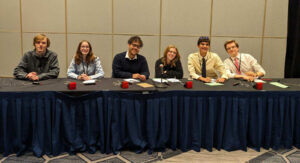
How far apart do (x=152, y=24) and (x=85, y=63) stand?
1.71 meters

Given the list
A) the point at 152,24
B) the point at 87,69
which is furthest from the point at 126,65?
the point at 152,24

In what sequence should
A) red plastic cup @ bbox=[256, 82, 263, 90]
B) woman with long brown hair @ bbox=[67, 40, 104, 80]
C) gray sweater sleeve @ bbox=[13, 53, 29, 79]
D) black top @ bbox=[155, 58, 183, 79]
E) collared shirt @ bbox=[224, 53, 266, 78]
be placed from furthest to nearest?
1. collared shirt @ bbox=[224, 53, 266, 78]
2. black top @ bbox=[155, 58, 183, 79]
3. woman with long brown hair @ bbox=[67, 40, 104, 80]
4. gray sweater sleeve @ bbox=[13, 53, 29, 79]
5. red plastic cup @ bbox=[256, 82, 263, 90]

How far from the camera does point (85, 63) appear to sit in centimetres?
292

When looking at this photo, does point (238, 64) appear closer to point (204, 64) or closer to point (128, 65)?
point (204, 64)

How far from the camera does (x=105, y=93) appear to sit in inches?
79.2

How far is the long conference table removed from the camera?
1957 mm

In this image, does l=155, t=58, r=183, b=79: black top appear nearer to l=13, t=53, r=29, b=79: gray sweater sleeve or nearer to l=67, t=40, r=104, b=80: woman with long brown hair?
l=67, t=40, r=104, b=80: woman with long brown hair

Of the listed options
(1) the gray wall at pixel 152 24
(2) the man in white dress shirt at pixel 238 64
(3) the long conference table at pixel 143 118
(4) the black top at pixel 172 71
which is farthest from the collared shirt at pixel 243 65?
(1) the gray wall at pixel 152 24

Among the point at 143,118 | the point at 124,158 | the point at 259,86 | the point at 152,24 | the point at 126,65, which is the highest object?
the point at 152,24

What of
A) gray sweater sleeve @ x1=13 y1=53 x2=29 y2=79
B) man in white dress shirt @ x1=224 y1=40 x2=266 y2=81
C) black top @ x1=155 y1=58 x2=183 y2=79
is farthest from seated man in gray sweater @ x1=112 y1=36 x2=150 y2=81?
man in white dress shirt @ x1=224 y1=40 x2=266 y2=81

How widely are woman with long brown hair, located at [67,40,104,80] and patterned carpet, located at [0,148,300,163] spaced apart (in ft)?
3.39

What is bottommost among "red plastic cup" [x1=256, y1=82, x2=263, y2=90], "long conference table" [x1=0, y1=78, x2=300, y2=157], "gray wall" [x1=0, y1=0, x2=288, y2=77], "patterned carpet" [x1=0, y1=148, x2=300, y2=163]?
"patterned carpet" [x1=0, y1=148, x2=300, y2=163]

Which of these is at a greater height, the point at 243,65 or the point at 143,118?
the point at 243,65

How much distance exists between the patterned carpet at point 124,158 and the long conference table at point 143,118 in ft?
0.16
